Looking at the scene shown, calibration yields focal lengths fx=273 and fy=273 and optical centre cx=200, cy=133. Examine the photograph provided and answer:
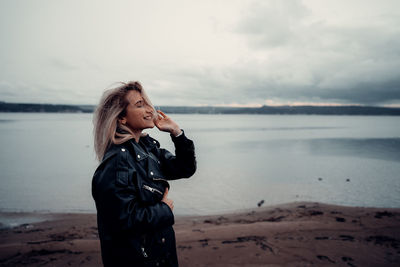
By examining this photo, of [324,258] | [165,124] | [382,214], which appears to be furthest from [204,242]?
[382,214]

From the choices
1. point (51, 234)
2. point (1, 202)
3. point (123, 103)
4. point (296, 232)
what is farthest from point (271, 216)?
point (1, 202)

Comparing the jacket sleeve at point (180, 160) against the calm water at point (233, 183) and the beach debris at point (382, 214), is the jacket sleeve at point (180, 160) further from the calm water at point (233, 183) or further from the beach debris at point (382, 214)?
the calm water at point (233, 183)

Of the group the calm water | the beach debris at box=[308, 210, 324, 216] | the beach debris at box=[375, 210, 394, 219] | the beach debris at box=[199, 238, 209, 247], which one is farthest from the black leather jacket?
the calm water

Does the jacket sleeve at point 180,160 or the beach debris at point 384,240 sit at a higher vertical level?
the jacket sleeve at point 180,160

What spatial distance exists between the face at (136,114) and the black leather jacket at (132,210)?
0.79ft

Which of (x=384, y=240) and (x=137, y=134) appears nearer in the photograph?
(x=137, y=134)

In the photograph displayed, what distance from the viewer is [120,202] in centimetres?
217

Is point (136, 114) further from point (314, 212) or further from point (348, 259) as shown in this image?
point (314, 212)

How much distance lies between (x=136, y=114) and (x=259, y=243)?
525 cm

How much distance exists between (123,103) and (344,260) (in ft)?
18.3

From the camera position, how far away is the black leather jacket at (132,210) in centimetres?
220

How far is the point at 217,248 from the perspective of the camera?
252 inches

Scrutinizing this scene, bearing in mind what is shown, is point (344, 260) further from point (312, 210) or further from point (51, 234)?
point (51, 234)

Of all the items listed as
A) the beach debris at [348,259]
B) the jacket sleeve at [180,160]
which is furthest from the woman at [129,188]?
the beach debris at [348,259]
